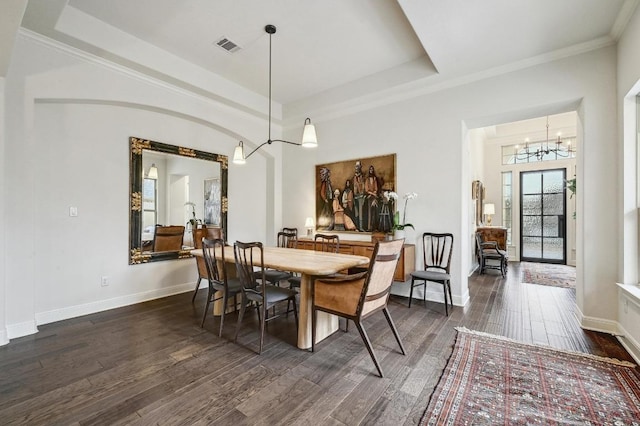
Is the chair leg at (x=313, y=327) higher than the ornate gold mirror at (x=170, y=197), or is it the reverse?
the ornate gold mirror at (x=170, y=197)

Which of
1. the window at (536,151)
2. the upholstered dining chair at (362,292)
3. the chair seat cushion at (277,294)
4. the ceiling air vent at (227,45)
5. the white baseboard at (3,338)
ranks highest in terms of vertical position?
the ceiling air vent at (227,45)

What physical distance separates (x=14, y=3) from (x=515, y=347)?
15.0ft

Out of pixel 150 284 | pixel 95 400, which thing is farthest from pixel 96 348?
pixel 150 284

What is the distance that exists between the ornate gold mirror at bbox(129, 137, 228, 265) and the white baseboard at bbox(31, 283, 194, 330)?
0.47 metres

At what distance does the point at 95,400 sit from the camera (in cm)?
185

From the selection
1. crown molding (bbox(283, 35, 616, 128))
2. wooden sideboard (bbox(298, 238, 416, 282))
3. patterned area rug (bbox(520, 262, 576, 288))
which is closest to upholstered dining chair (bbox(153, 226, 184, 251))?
wooden sideboard (bbox(298, 238, 416, 282))

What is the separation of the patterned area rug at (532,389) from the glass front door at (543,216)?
6.11 m

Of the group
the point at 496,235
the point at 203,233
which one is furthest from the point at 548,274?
the point at 203,233

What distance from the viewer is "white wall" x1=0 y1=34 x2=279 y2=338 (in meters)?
2.82

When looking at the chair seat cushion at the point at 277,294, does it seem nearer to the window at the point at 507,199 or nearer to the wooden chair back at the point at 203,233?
the wooden chair back at the point at 203,233

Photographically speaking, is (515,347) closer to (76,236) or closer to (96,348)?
(96,348)

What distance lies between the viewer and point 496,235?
21.8 feet

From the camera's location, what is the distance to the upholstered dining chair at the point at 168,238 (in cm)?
415

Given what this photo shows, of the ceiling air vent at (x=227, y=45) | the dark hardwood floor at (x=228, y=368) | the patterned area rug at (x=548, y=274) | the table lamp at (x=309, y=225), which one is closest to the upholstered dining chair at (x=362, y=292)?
the dark hardwood floor at (x=228, y=368)
